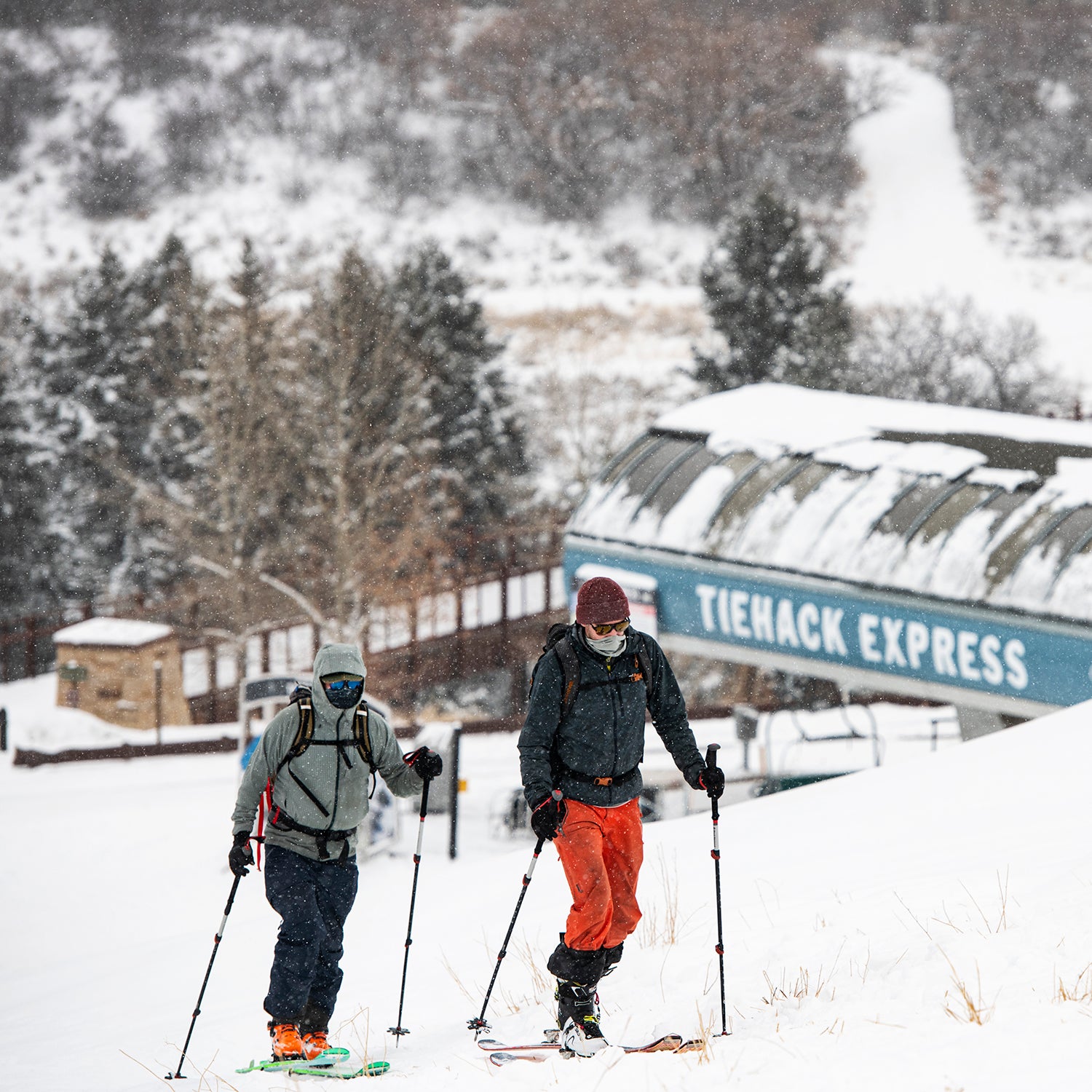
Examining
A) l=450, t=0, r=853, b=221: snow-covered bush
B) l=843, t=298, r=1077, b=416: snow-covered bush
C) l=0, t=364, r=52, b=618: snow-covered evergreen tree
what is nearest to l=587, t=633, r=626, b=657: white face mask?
l=843, t=298, r=1077, b=416: snow-covered bush

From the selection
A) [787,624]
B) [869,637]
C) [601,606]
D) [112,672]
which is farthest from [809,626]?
[112,672]

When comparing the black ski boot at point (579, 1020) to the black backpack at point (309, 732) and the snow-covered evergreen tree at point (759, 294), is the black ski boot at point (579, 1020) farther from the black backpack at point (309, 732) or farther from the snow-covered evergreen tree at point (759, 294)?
the snow-covered evergreen tree at point (759, 294)

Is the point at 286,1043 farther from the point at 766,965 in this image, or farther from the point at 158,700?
the point at 158,700

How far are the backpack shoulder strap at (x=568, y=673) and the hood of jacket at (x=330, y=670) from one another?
82cm

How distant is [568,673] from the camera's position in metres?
5.36

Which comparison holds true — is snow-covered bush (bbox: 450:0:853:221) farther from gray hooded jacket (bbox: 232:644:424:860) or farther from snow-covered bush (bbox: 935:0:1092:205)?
gray hooded jacket (bbox: 232:644:424:860)

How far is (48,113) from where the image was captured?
60.1m

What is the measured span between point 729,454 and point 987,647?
4739 mm

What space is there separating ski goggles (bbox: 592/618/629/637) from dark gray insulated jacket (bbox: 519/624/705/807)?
0.37 ft

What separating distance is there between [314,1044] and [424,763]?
1132 millimetres

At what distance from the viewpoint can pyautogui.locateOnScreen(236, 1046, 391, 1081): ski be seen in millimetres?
5277

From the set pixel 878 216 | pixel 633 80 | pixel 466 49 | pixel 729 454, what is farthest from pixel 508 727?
pixel 466 49

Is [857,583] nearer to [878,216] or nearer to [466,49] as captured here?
[878,216]

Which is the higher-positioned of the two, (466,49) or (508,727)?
(466,49)
